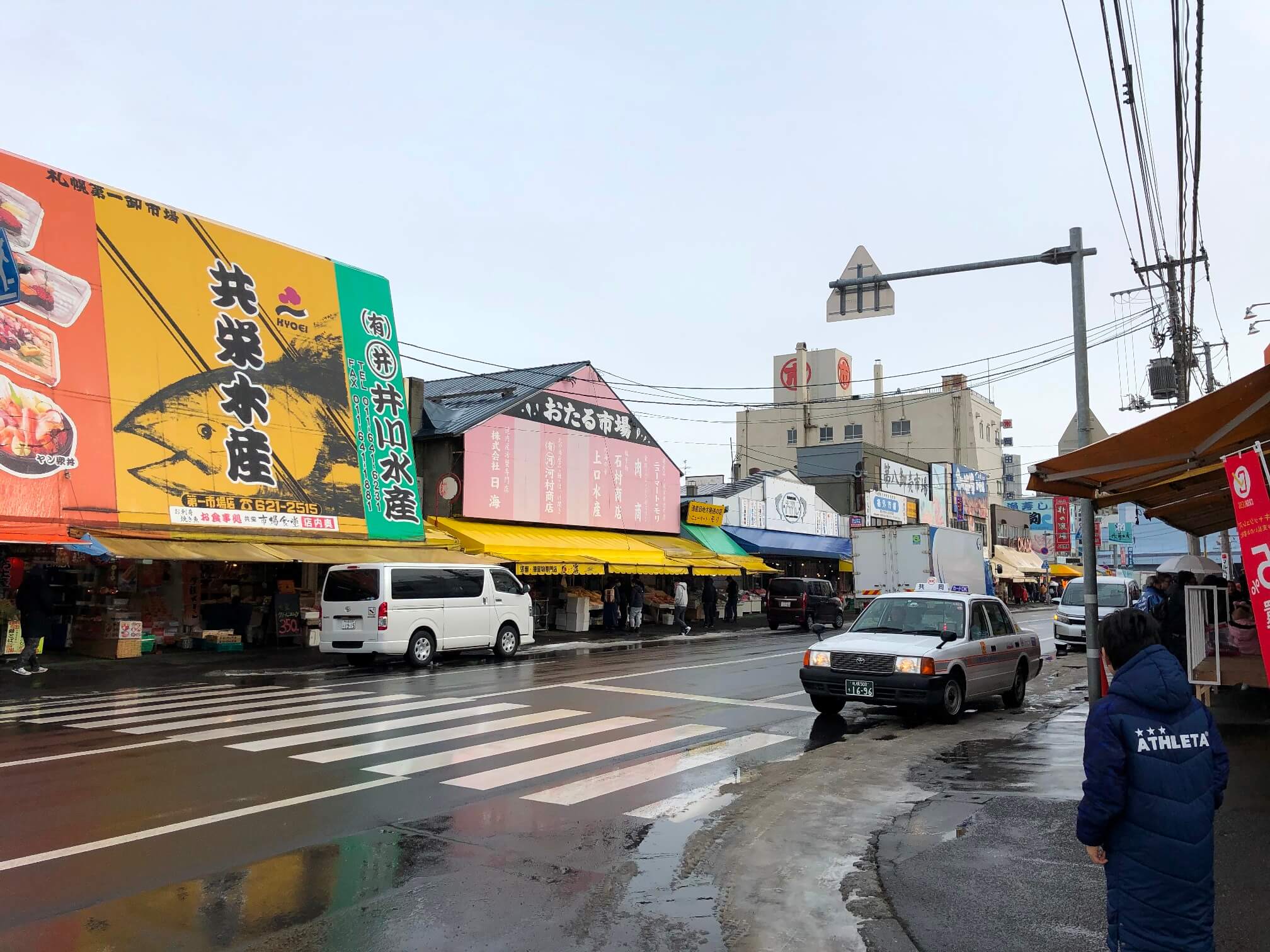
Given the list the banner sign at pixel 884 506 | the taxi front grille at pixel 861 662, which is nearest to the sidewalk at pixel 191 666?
the taxi front grille at pixel 861 662

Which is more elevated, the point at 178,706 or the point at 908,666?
the point at 908,666

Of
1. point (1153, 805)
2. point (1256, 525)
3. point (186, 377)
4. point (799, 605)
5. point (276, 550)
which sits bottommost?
point (799, 605)

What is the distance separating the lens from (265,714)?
12047 millimetres

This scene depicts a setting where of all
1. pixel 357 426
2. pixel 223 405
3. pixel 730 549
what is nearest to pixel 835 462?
pixel 730 549

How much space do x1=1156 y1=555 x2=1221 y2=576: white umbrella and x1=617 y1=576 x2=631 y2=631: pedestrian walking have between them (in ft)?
59.5

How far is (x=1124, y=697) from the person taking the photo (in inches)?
137

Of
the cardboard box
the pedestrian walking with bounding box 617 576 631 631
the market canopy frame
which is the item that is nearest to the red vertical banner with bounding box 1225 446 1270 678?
the market canopy frame

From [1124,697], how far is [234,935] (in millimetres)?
4265

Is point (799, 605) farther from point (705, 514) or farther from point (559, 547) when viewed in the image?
point (559, 547)

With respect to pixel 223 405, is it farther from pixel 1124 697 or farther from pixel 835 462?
pixel 835 462

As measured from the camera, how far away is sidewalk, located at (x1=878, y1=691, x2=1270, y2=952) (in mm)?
4836

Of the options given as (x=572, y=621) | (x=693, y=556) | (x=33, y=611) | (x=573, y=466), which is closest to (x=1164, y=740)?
(x=33, y=611)

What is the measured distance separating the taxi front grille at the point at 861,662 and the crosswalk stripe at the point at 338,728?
4179 mm

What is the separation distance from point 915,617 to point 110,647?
50.6 feet
